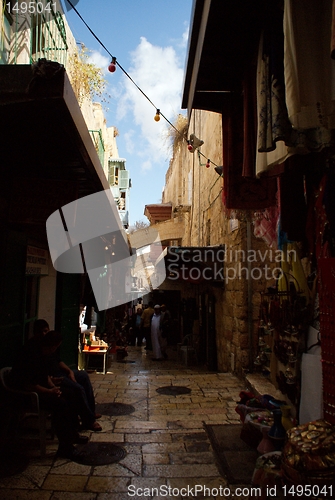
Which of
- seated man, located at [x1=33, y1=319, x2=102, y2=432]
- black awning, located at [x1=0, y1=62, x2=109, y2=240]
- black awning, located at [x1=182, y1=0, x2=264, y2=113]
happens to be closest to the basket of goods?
seated man, located at [x1=33, y1=319, x2=102, y2=432]

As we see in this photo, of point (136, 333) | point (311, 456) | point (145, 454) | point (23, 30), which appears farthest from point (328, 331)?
point (136, 333)

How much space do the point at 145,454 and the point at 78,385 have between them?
1.14 metres

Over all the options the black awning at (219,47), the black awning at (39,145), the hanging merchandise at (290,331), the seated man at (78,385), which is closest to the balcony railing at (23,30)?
the black awning at (39,145)

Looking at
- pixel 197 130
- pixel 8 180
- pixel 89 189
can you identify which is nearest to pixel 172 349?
pixel 197 130

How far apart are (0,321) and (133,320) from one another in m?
13.7

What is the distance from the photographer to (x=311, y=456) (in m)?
2.19

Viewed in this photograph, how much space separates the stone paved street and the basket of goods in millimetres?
1194

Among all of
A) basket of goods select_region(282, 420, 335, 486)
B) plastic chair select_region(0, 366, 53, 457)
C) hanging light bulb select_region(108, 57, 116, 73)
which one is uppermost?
hanging light bulb select_region(108, 57, 116, 73)

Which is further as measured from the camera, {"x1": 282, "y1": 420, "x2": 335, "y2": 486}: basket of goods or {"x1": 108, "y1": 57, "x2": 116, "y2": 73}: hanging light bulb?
{"x1": 108, "y1": 57, "x2": 116, "y2": 73}: hanging light bulb

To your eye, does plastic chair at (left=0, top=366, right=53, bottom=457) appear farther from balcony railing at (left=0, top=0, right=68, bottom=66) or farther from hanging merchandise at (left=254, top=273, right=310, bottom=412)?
balcony railing at (left=0, top=0, right=68, bottom=66)

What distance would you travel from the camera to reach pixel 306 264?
4227mm

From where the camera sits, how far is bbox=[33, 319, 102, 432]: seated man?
4.37 meters

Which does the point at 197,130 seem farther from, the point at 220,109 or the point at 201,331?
the point at 220,109

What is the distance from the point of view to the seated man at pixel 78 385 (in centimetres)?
437
